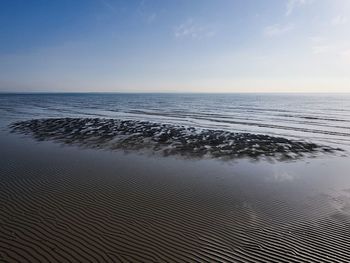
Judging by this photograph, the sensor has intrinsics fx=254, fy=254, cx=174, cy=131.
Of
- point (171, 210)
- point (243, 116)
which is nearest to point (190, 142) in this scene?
point (171, 210)

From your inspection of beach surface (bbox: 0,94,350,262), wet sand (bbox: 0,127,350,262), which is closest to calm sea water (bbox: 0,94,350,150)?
beach surface (bbox: 0,94,350,262)

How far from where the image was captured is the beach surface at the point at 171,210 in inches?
264

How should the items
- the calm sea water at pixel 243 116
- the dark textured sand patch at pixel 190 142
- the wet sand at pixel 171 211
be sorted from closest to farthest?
the wet sand at pixel 171 211, the dark textured sand patch at pixel 190 142, the calm sea water at pixel 243 116

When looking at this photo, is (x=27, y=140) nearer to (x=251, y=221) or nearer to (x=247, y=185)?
(x=247, y=185)

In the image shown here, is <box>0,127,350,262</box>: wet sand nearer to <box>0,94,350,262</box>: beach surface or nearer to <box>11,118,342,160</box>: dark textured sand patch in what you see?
<box>0,94,350,262</box>: beach surface

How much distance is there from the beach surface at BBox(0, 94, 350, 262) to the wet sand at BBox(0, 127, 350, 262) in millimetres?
31

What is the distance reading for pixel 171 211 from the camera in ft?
29.8

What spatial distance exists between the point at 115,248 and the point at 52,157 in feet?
37.0

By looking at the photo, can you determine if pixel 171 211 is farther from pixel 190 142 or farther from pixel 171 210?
pixel 190 142

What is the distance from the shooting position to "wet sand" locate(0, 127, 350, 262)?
22.0ft

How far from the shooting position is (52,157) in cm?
1605

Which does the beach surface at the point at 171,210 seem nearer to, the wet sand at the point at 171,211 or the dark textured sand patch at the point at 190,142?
the wet sand at the point at 171,211

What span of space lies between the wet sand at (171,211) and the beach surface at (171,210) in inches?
1.2

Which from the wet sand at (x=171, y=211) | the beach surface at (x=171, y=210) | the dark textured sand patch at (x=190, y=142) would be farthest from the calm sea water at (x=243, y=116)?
the wet sand at (x=171, y=211)
